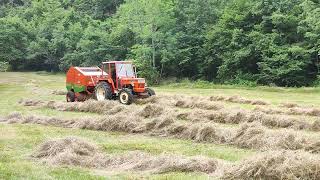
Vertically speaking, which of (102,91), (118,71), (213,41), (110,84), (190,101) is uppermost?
(213,41)

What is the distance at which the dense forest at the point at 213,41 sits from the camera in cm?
3747

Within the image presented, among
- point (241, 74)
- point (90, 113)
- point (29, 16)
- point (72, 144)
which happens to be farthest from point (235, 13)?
point (29, 16)

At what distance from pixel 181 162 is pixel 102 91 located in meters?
14.8

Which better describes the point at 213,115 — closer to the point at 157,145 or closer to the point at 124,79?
the point at 157,145

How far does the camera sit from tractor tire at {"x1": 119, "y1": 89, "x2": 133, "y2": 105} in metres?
22.0

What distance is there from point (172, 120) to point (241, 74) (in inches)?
1036

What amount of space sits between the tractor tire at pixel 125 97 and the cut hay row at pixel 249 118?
579cm

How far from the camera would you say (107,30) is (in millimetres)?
59781

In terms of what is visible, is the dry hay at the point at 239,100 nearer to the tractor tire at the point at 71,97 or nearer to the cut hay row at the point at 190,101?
the cut hay row at the point at 190,101

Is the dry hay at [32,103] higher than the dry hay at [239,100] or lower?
lower

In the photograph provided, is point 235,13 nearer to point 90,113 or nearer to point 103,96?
point 103,96

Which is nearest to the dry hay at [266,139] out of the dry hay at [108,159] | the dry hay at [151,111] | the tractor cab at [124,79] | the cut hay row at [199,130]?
the cut hay row at [199,130]

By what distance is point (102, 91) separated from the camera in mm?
23375

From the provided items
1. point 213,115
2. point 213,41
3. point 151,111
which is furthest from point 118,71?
point 213,41
